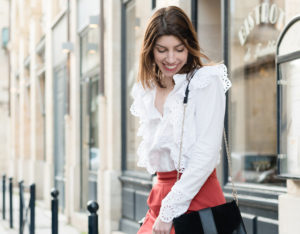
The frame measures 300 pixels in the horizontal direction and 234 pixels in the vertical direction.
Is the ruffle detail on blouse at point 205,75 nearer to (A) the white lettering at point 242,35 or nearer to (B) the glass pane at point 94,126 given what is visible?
(A) the white lettering at point 242,35

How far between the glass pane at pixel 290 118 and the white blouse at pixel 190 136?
6.14 ft

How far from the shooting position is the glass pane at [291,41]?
3.98m

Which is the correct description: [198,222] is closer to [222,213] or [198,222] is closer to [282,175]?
[222,213]

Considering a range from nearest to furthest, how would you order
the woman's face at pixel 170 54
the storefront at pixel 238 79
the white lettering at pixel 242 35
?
the woman's face at pixel 170 54
the storefront at pixel 238 79
the white lettering at pixel 242 35

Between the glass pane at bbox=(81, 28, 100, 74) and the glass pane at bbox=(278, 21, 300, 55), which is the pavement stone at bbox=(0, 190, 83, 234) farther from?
the glass pane at bbox=(278, 21, 300, 55)

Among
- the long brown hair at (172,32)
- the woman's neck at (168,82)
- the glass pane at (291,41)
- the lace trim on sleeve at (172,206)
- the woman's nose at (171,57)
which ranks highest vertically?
the glass pane at (291,41)

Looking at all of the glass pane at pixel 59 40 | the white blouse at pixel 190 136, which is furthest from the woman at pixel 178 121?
the glass pane at pixel 59 40

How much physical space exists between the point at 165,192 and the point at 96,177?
7.56m

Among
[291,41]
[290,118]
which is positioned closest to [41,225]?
[290,118]

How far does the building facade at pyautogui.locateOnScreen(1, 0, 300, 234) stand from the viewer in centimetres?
566

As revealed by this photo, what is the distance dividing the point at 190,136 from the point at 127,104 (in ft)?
20.5

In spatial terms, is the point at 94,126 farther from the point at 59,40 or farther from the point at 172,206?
the point at 172,206

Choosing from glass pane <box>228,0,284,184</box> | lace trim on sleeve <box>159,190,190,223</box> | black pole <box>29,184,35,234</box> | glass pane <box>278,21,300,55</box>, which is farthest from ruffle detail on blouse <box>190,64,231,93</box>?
black pole <box>29,184,35,234</box>

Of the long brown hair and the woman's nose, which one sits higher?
the long brown hair
